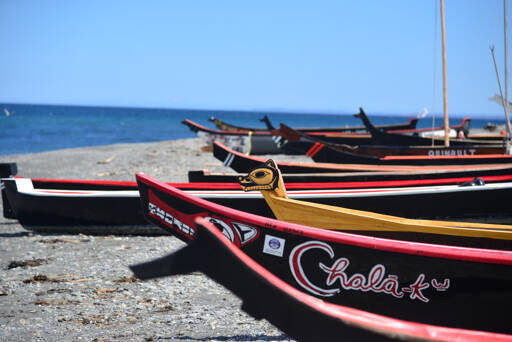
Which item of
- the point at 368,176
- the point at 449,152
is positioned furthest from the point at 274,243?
the point at 449,152

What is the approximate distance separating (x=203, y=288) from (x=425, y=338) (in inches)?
136

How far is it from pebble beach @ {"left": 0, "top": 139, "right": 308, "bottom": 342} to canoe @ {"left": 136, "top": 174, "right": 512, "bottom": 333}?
1.01 metres

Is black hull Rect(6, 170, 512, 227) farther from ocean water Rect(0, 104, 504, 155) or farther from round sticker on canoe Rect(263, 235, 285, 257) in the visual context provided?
ocean water Rect(0, 104, 504, 155)

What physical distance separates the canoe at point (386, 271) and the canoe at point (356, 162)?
16.9 feet

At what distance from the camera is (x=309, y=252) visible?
9.59ft

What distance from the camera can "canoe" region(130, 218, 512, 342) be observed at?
70.7 inches

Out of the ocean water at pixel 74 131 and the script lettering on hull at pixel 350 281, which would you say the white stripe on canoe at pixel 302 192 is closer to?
the script lettering on hull at pixel 350 281

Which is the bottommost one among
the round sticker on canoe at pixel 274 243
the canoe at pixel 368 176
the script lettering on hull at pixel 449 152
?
the canoe at pixel 368 176

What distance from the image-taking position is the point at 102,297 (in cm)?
460

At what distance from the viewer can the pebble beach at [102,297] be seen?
12.5 ft

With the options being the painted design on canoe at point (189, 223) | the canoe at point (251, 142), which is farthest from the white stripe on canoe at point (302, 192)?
the canoe at point (251, 142)

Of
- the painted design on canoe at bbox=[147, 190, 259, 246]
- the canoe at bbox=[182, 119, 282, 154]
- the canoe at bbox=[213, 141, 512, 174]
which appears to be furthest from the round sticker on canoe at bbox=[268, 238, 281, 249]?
the canoe at bbox=[182, 119, 282, 154]

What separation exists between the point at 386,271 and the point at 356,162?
7.60m

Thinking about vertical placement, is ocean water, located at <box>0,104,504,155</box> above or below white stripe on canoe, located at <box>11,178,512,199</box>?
below
